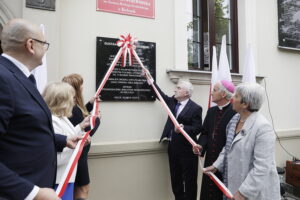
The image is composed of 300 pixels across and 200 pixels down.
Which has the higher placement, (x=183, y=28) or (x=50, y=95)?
(x=183, y=28)

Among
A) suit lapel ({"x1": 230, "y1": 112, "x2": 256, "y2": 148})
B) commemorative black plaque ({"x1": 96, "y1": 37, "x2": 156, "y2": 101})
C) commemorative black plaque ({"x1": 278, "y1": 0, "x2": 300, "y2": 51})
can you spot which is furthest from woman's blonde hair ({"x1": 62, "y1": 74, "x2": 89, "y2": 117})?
commemorative black plaque ({"x1": 278, "y1": 0, "x2": 300, "y2": 51})

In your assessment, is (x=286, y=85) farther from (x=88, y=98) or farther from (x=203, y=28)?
(x=88, y=98)

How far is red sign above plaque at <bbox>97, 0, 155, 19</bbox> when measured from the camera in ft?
13.1

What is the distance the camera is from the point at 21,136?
55.6 inches

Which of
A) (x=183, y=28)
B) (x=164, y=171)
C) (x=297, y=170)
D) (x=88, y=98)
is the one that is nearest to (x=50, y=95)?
(x=88, y=98)

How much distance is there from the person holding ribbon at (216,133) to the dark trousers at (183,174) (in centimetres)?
44

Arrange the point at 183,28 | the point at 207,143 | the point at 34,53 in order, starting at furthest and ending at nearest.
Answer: the point at 183,28 < the point at 207,143 < the point at 34,53

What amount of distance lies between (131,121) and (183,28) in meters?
1.68

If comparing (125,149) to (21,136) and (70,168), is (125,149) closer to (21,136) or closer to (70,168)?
(70,168)

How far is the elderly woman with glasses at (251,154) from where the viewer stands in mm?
2344

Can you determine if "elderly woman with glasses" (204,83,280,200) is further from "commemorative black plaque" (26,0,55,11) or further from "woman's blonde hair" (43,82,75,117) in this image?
"commemorative black plaque" (26,0,55,11)

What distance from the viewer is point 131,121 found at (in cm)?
416

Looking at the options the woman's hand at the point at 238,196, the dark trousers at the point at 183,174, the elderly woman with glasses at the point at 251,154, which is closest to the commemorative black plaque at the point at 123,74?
the dark trousers at the point at 183,174

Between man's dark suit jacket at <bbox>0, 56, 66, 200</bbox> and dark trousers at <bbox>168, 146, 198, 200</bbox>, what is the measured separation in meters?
2.52
